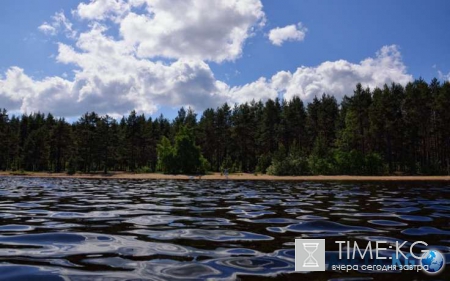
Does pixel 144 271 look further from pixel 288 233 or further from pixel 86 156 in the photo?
pixel 86 156

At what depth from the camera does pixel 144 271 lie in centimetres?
400

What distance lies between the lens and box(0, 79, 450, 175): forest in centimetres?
5012

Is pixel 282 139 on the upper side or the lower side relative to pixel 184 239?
upper

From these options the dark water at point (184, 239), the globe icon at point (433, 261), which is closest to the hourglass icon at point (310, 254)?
the dark water at point (184, 239)

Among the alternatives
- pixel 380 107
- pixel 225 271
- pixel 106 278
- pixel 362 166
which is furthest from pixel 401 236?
pixel 380 107

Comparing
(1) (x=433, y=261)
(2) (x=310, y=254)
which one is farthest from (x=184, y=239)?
(1) (x=433, y=261)

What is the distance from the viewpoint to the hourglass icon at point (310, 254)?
4.41 meters

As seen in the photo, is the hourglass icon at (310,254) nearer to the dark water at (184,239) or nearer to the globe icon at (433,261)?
the dark water at (184,239)

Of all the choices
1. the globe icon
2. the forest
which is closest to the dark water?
the globe icon

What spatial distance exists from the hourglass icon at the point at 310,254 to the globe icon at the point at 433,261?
1.32m

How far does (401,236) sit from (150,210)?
6586 millimetres

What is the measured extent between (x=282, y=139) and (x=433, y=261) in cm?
7233

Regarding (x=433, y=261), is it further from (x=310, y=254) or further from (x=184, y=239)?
(x=184, y=239)

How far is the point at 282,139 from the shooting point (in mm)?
76062
